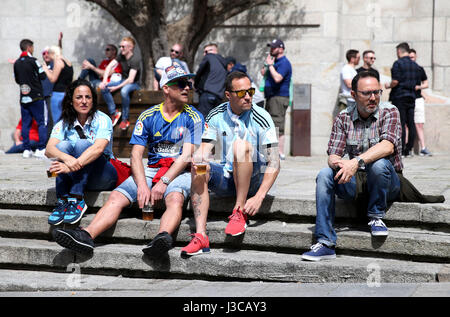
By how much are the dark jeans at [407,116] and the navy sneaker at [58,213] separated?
6.99 metres

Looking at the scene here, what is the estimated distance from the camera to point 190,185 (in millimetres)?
5715

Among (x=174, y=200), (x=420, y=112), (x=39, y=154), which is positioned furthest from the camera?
(x=420, y=112)

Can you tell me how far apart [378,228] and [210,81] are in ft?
19.2

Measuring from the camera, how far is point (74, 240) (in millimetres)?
5242

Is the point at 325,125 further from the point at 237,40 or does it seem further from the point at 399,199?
the point at 399,199

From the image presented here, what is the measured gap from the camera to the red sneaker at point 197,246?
520cm

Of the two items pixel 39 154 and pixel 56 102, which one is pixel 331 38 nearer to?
pixel 56 102

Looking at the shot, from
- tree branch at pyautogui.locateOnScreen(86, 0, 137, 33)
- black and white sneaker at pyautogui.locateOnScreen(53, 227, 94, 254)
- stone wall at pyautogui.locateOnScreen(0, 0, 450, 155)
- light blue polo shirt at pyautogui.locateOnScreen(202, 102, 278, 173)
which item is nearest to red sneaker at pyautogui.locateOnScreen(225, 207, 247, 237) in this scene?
light blue polo shirt at pyautogui.locateOnScreen(202, 102, 278, 173)

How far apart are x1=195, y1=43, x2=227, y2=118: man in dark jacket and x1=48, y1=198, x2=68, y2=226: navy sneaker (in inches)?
195

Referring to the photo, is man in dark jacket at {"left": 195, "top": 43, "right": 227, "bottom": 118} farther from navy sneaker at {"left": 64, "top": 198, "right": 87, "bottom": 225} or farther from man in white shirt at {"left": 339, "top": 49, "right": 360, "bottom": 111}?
navy sneaker at {"left": 64, "top": 198, "right": 87, "bottom": 225}

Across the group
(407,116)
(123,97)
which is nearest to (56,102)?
(123,97)

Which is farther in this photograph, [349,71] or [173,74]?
[349,71]
